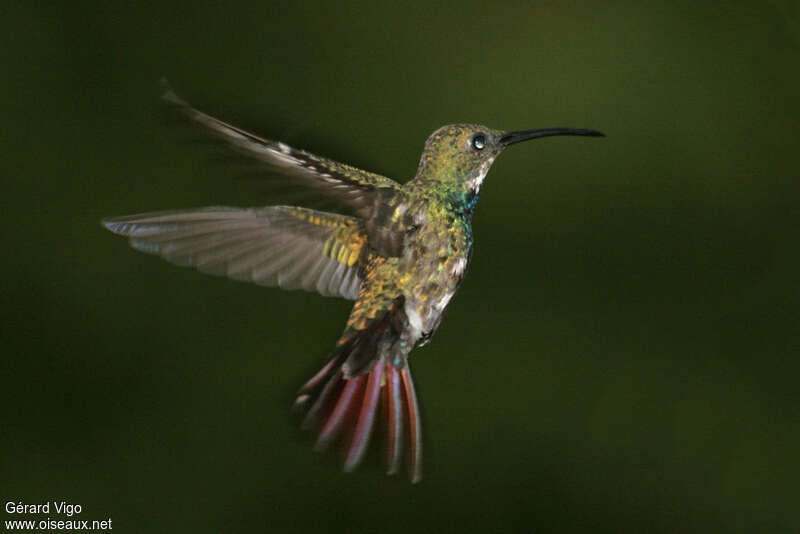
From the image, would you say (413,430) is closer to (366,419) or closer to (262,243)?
(366,419)

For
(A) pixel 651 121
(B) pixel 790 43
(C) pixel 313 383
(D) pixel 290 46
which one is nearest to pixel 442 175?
(C) pixel 313 383

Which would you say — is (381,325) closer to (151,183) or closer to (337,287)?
(337,287)

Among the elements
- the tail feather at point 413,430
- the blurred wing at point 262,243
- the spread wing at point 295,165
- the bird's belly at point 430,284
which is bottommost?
the tail feather at point 413,430

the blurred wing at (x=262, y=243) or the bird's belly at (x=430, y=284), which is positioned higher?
the blurred wing at (x=262, y=243)

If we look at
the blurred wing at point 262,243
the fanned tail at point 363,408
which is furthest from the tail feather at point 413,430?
the blurred wing at point 262,243

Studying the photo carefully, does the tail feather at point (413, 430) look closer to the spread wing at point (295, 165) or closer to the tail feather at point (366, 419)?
the tail feather at point (366, 419)

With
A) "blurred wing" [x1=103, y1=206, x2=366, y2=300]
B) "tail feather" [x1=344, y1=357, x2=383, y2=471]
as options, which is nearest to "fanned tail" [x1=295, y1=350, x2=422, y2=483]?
"tail feather" [x1=344, y1=357, x2=383, y2=471]
